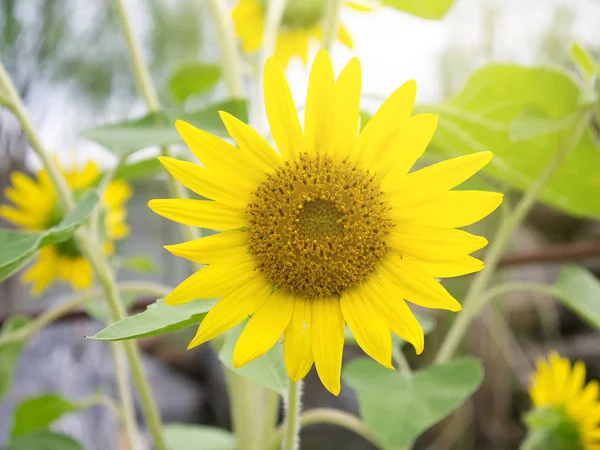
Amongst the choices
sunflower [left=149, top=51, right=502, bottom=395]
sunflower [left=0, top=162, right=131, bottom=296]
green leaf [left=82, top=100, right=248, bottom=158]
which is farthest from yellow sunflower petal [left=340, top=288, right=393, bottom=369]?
sunflower [left=0, top=162, right=131, bottom=296]

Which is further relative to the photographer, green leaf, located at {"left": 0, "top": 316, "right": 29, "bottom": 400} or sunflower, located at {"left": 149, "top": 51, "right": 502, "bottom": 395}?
green leaf, located at {"left": 0, "top": 316, "right": 29, "bottom": 400}

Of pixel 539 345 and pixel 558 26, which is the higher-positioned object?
pixel 558 26

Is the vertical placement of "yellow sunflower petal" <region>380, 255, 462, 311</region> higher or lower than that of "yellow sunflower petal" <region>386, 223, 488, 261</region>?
lower

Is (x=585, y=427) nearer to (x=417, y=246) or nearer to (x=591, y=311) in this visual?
(x=591, y=311)

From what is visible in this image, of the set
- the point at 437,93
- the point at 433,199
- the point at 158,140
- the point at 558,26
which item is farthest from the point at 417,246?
the point at 558,26

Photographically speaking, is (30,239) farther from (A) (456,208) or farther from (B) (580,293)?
(B) (580,293)

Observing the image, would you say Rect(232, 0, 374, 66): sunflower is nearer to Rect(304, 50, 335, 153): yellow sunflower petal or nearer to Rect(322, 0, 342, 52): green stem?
Rect(322, 0, 342, 52): green stem

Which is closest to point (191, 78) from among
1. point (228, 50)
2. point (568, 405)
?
point (228, 50)

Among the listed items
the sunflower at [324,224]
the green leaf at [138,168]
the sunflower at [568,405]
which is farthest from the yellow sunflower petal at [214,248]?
the sunflower at [568,405]
